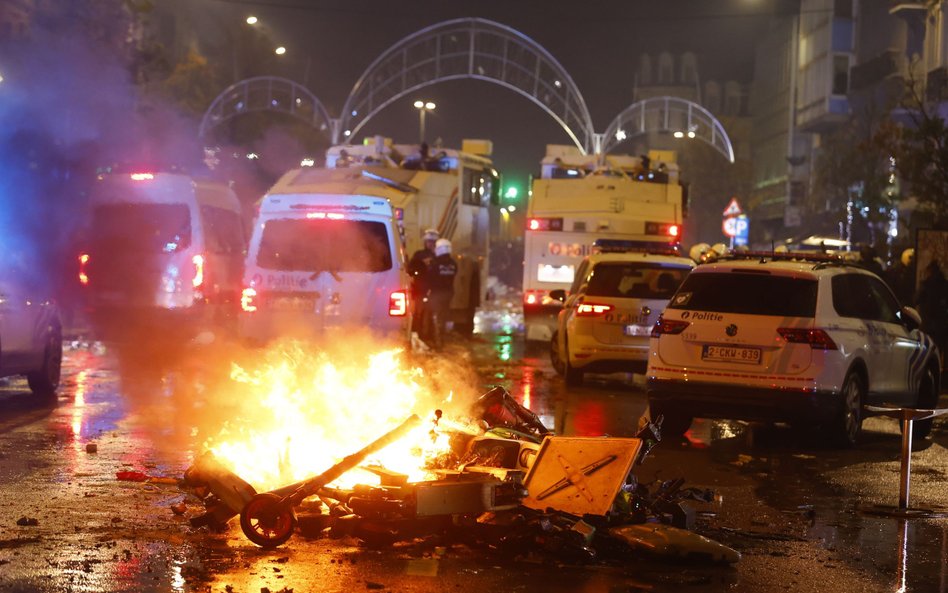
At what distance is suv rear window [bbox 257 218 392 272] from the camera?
616 inches

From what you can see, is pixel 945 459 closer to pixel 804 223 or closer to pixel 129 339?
pixel 129 339

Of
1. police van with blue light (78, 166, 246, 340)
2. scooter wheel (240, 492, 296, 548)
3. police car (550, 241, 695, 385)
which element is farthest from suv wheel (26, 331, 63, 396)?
scooter wheel (240, 492, 296, 548)

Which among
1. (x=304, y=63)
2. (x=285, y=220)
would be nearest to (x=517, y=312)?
(x=285, y=220)

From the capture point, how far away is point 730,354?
12008 mm

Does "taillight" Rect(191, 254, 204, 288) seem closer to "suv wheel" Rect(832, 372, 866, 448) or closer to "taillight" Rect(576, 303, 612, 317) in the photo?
"taillight" Rect(576, 303, 612, 317)

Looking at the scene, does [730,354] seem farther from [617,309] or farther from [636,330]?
[617,309]

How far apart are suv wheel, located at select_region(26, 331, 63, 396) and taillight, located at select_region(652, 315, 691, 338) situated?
655 centimetres

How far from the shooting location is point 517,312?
37.8 metres

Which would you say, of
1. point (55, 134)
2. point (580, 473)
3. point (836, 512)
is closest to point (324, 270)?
point (836, 512)

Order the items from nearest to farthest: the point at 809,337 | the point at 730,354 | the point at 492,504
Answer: the point at 492,504, the point at 809,337, the point at 730,354

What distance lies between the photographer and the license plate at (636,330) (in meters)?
16.1

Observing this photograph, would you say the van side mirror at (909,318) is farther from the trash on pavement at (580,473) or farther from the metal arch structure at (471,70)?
the metal arch structure at (471,70)

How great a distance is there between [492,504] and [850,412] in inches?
230

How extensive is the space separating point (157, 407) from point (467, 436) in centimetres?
598
